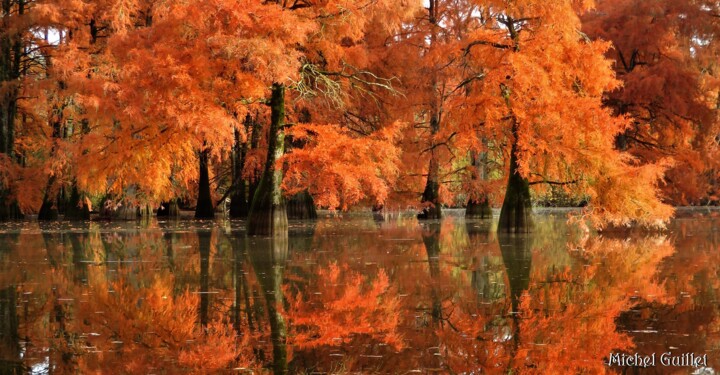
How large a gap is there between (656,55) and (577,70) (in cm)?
1380

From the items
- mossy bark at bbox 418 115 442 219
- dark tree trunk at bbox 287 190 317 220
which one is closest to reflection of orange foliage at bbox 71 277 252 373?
mossy bark at bbox 418 115 442 219

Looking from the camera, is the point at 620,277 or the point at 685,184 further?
the point at 685,184

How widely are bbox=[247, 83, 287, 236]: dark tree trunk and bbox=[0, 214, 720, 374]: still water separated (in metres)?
5.14

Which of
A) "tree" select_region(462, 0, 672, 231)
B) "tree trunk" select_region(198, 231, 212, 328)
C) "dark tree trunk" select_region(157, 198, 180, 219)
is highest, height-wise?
"tree" select_region(462, 0, 672, 231)

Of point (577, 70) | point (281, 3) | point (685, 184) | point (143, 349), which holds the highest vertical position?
point (281, 3)

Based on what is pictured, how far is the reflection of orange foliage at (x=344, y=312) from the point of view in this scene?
7.77 m

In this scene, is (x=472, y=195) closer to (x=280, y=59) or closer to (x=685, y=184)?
(x=685, y=184)

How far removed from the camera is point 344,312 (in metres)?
9.24

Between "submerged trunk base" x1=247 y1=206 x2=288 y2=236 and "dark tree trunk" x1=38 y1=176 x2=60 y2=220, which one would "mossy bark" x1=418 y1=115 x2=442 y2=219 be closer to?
"submerged trunk base" x1=247 y1=206 x2=288 y2=236

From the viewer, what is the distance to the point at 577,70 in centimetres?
2338

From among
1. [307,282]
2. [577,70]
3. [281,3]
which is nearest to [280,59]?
[281,3]

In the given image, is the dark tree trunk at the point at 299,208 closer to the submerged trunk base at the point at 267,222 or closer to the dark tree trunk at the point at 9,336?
the submerged trunk base at the point at 267,222

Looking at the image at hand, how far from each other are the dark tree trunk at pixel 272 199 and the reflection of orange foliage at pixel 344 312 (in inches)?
429

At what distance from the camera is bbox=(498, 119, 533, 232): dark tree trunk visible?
23984mm
